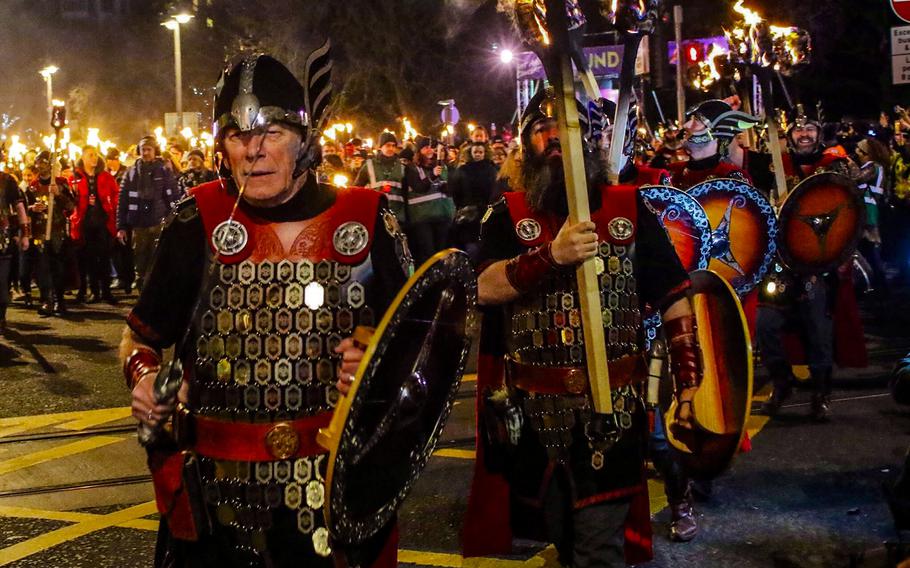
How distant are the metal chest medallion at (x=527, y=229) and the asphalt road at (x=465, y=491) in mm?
1655

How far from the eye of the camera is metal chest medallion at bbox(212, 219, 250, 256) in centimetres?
327

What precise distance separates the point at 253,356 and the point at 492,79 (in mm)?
43298

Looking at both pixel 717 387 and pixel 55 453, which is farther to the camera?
pixel 55 453

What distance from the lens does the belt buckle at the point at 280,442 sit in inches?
124

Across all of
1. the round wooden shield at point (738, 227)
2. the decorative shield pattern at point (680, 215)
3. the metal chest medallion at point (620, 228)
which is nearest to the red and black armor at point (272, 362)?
the metal chest medallion at point (620, 228)

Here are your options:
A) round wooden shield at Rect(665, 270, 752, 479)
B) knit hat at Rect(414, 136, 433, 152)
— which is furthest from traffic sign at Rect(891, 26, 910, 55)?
round wooden shield at Rect(665, 270, 752, 479)

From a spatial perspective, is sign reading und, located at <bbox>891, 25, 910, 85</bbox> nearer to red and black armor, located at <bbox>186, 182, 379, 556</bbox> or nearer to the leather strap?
the leather strap

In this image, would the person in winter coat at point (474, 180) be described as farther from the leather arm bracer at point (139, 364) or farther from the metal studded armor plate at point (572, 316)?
the leather arm bracer at point (139, 364)

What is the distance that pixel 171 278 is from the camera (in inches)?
132

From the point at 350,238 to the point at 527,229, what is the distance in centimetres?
98

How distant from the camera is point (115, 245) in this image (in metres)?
17.1

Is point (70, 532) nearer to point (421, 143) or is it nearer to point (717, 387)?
point (717, 387)

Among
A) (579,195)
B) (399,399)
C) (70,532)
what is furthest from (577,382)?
(70,532)

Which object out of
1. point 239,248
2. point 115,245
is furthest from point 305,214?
point 115,245
